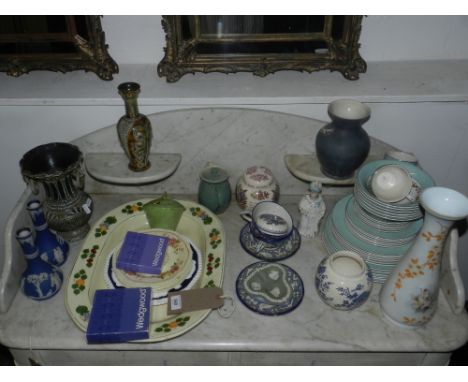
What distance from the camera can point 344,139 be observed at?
1241mm

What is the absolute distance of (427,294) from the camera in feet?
3.34

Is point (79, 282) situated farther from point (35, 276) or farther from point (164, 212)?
point (164, 212)

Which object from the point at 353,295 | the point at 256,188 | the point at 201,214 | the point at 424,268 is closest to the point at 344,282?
the point at 353,295

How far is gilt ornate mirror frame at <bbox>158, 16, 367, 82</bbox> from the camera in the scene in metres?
1.35

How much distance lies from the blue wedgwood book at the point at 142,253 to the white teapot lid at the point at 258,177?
1.06 ft

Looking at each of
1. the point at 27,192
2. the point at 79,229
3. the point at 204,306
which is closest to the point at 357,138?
the point at 204,306

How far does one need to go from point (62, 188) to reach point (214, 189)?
46 centimetres

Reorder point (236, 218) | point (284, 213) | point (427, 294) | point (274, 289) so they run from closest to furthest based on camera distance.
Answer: point (427, 294), point (274, 289), point (284, 213), point (236, 218)

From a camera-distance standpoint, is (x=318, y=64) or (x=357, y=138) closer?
(x=357, y=138)

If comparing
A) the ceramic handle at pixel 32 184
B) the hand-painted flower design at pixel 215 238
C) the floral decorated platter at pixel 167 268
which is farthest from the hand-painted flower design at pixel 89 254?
the hand-painted flower design at pixel 215 238

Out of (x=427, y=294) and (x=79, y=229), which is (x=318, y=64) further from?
(x=79, y=229)

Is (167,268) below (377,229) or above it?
below

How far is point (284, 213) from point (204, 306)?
15.0 inches

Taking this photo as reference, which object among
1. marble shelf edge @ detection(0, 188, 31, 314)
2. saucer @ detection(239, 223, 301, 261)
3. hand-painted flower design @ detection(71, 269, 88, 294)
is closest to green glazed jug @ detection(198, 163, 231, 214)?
saucer @ detection(239, 223, 301, 261)
